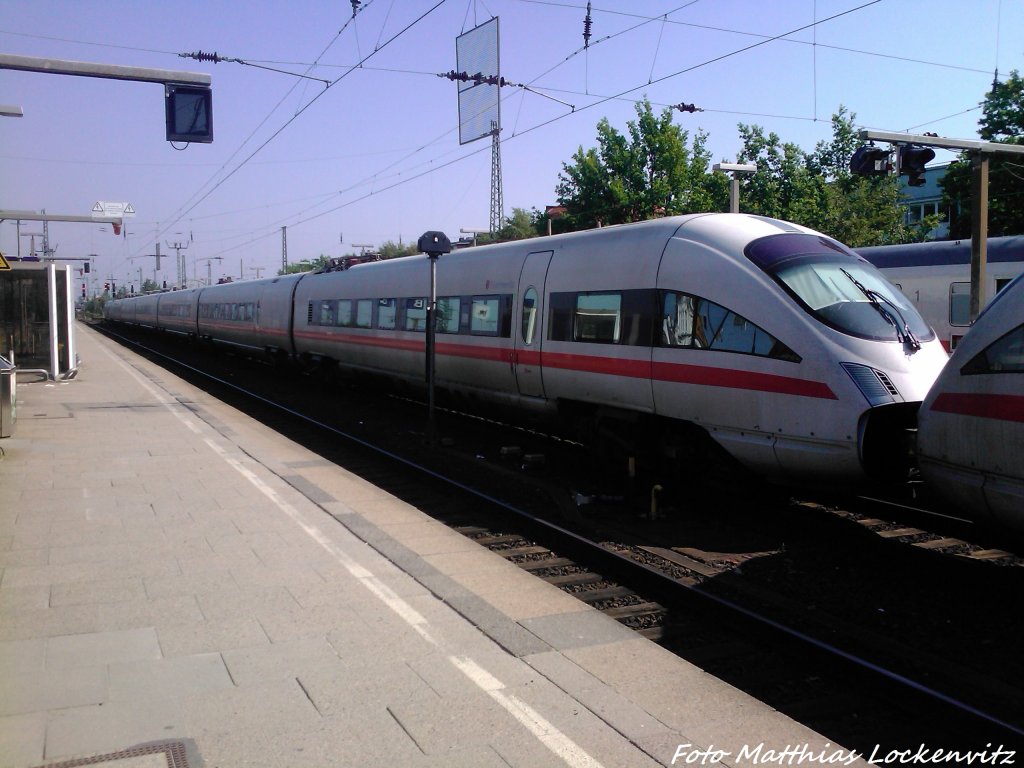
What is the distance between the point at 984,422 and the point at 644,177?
39153mm

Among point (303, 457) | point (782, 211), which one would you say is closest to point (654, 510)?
point (303, 457)

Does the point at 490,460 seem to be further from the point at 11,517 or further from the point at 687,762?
the point at 687,762

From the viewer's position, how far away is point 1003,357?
574 centimetres

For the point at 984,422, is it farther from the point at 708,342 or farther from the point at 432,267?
the point at 432,267

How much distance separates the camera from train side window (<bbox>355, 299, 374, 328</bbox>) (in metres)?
17.4

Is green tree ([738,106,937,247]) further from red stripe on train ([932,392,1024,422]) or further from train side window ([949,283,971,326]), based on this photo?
red stripe on train ([932,392,1024,422])

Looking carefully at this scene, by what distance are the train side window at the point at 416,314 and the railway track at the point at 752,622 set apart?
535 centimetres

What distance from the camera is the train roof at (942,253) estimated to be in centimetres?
1609

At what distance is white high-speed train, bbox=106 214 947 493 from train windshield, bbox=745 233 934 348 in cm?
2

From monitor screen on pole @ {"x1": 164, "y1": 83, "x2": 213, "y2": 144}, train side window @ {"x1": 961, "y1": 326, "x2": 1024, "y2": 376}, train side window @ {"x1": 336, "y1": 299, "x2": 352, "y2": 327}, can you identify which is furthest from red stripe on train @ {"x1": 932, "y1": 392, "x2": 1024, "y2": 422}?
train side window @ {"x1": 336, "y1": 299, "x2": 352, "y2": 327}

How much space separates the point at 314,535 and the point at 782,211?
34.8 m

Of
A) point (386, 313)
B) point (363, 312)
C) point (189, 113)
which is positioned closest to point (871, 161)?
point (386, 313)

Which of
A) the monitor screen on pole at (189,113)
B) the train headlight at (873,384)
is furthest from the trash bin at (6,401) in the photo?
the train headlight at (873,384)

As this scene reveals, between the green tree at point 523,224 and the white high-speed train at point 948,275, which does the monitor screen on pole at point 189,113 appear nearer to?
the white high-speed train at point 948,275
